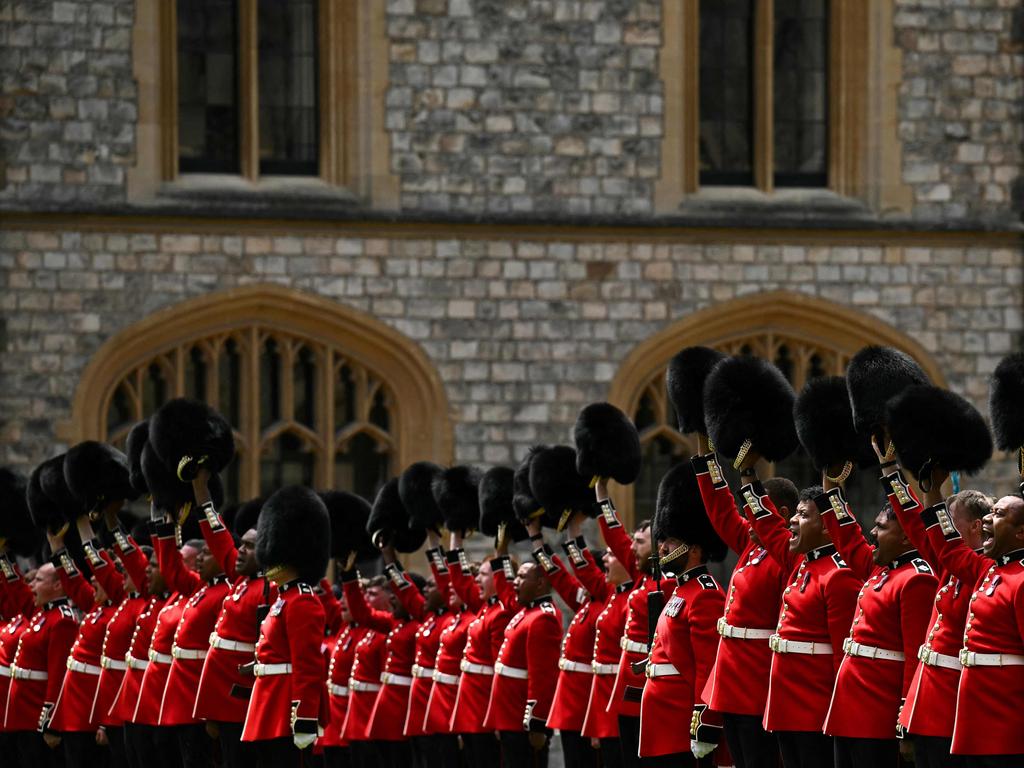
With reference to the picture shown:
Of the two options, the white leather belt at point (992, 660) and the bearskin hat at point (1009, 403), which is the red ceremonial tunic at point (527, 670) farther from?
the white leather belt at point (992, 660)

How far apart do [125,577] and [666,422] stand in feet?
22.1

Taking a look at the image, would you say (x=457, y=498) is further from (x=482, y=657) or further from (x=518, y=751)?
(x=518, y=751)

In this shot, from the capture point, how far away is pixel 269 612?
997cm

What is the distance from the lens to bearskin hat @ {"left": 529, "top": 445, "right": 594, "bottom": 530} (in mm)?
10906

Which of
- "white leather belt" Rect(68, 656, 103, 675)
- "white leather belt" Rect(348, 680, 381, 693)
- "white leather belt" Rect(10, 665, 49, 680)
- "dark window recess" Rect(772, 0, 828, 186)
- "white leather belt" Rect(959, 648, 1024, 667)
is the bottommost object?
"white leather belt" Rect(348, 680, 381, 693)

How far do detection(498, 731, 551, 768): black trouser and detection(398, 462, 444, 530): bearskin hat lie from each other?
1.68 meters

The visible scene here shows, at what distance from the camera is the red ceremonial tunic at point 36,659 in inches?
471

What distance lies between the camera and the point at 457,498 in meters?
12.3

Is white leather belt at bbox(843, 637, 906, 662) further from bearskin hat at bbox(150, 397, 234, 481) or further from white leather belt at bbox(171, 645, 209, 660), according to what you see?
white leather belt at bbox(171, 645, 209, 660)

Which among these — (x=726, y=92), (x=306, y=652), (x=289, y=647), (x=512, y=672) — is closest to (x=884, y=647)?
(x=306, y=652)

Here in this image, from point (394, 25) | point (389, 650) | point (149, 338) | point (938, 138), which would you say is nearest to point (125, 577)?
point (389, 650)

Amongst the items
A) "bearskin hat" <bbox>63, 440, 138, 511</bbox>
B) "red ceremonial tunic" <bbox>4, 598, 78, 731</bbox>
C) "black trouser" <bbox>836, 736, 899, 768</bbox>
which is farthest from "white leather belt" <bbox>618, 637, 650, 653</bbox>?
"red ceremonial tunic" <bbox>4, 598, 78, 731</bbox>

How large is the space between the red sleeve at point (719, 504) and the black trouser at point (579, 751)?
212 centimetres

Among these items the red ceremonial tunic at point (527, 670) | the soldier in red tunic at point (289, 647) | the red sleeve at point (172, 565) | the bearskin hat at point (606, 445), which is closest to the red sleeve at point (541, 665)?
the red ceremonial tunic at point (527, 670)
